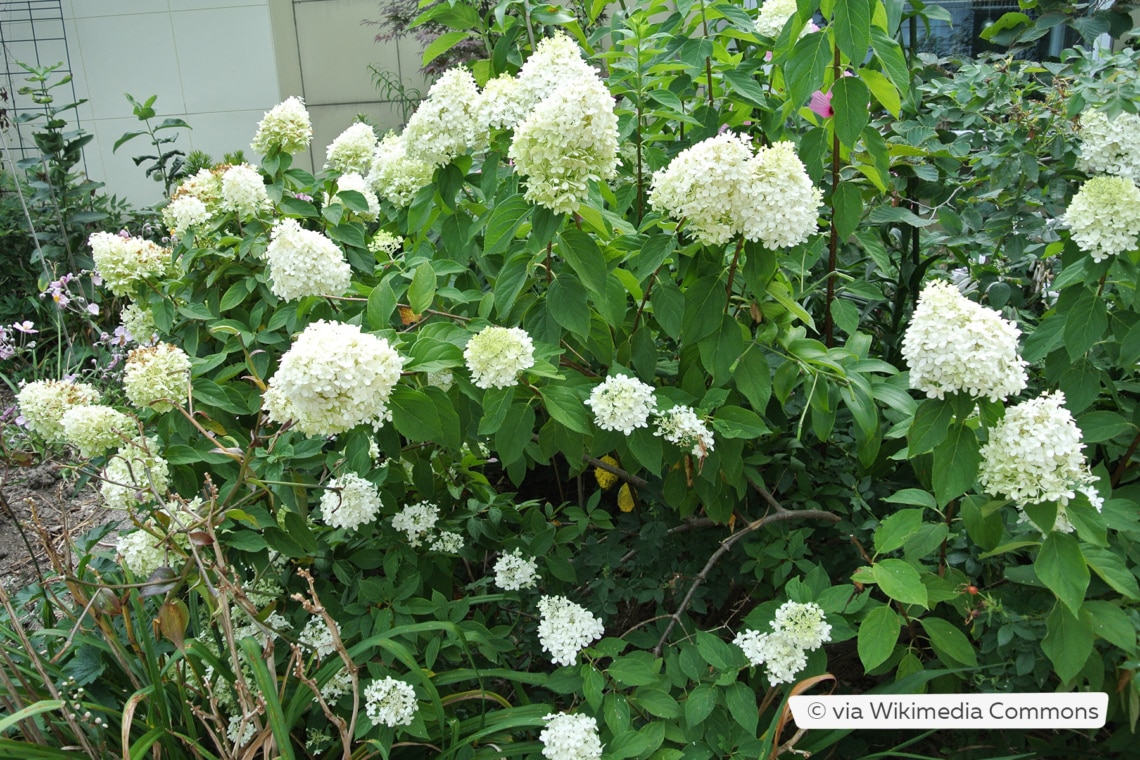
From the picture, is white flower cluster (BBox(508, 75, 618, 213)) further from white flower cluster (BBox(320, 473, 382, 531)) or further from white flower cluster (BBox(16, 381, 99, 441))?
white flower cluster (BBox(16, 381, 99, 441))

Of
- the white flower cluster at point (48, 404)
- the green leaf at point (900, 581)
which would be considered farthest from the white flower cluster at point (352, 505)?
the green leaf at point (900, 581)

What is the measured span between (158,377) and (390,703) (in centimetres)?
73

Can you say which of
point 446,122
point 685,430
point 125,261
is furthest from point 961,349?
point 125,261

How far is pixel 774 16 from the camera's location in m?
1.85

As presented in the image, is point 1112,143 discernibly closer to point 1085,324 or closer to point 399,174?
point 1085,324

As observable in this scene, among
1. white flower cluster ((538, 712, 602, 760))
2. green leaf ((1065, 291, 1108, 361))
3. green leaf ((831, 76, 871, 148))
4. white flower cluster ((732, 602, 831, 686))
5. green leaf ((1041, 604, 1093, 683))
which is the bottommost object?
white flower cluster ((538, 712, 602, 760))

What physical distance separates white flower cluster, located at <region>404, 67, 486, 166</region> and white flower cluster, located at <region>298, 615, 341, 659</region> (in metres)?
0.91

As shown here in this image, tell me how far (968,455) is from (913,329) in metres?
0.21

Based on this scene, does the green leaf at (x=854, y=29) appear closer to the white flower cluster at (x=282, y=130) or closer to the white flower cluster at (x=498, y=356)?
the white flower cluster at (x=498, y=356)

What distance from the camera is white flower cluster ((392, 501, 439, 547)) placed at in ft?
→ 5.71

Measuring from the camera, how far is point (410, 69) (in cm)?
673

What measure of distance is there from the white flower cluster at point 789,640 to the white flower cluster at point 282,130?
1438 millimetres

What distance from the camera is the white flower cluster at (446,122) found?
153 cm

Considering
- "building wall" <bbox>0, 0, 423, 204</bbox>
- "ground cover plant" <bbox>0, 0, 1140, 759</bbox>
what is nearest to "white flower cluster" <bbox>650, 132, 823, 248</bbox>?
"ground cover plant" <bbox>0, 0, 1140, 759</bbox>
